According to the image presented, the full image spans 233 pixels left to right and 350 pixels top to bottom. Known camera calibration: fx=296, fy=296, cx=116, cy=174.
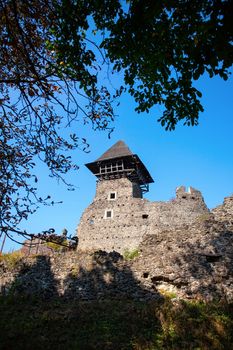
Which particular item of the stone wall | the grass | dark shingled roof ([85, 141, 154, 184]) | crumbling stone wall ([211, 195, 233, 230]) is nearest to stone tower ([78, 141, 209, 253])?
dark shingled roof ([85, 141, 154, 184])

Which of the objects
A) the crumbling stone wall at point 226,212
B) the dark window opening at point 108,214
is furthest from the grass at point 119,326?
the dark window opening at point 108,214

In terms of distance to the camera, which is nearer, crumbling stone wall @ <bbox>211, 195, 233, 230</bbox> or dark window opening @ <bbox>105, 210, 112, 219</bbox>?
crumbling stone wall @ <bbox>211, 195, 233, 230</bbox>

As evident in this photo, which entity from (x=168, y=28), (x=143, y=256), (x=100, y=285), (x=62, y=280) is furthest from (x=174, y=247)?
(x=168, y=28)

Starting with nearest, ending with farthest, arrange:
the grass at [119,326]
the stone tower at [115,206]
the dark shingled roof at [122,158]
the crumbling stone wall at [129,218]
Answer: the grass at [119,326] < the crumbling stone wall at [129,218] < the stone tower at [115,206] < the dark shingled roof at [122,158]

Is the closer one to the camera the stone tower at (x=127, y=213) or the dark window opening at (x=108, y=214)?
the stone tower at (x=127, y=213)

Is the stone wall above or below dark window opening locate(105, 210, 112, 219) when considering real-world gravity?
below

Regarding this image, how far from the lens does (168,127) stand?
6.64m

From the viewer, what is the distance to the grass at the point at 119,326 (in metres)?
8.41

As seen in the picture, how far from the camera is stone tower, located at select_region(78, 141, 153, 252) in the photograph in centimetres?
3181

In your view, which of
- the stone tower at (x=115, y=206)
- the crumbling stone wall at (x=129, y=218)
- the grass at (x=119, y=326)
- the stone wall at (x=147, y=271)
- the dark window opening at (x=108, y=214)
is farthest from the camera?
the dark window opening at (x=108, y=214)

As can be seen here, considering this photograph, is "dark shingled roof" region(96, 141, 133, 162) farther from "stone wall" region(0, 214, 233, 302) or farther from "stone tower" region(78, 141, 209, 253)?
"stone wall" region(0, 214, 233, 302)

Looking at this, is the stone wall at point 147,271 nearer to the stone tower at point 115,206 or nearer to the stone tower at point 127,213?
the stone tower at point 127,213

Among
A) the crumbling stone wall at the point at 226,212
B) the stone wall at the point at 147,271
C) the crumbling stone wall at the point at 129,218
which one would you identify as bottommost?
the stone wall at the point at 147,271

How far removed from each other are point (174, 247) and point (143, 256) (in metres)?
1.53
